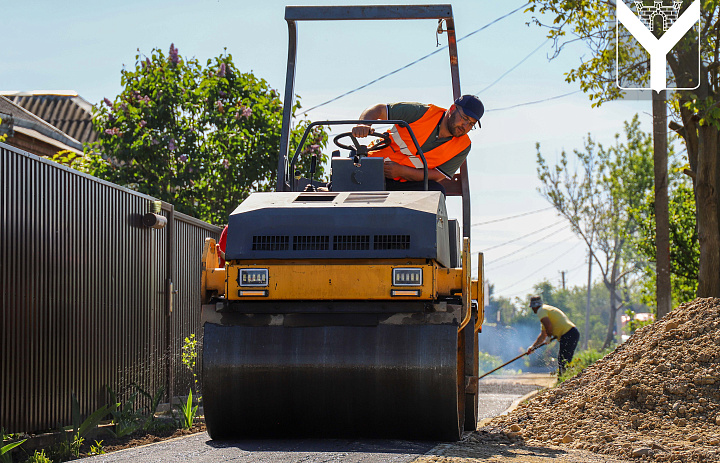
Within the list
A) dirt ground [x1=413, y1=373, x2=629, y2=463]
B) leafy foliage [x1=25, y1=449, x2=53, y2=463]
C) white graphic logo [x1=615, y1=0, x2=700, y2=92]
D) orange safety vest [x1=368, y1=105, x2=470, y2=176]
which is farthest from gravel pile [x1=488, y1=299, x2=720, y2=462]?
leafy foliage [x1=25, y1=449, x2=53, y2=463]

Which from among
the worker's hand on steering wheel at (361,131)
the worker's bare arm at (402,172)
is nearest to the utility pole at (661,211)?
the worker's bare arm at (402,172)

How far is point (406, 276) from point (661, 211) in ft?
30.7

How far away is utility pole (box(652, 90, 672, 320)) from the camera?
548 inches

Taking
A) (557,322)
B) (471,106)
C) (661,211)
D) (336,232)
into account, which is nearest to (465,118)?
(471,106)

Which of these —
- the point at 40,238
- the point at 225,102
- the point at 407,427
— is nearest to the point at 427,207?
the point at 407,427

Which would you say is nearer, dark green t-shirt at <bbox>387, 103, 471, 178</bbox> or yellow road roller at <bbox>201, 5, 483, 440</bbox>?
yellow road roller at <bbox>201, 5, 483, 440</bbox>

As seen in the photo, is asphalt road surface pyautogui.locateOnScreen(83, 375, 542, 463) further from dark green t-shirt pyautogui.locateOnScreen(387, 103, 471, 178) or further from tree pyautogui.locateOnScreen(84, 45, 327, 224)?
tree pyautogui.locateOnScreen(84, 45, 327, 224)

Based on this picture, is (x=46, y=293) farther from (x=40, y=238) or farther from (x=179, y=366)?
(x=179, y=366)

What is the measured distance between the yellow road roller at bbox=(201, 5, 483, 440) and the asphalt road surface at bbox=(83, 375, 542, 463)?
148 millimetres

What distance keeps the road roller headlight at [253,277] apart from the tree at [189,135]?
1029 centimetres

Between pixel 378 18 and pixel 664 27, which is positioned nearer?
pixel 378 18

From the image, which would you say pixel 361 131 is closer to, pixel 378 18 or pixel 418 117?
pixel 418 117

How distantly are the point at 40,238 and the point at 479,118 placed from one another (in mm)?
3970

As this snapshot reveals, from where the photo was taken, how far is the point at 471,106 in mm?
7941
